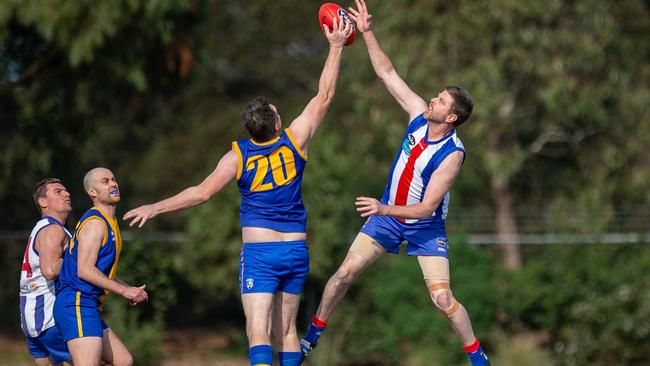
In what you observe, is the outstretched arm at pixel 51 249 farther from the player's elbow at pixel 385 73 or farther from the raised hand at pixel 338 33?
the player's elbow at pixel 385 73

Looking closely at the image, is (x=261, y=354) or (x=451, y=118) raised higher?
(x=451, y=118)

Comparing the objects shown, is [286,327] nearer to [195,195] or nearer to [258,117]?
[195,195]

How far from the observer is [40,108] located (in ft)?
61.8

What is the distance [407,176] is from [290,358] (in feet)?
5.95

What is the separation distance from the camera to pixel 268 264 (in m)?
8.41

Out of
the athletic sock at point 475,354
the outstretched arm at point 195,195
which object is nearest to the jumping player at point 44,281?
the outstretched arm at point 195,195

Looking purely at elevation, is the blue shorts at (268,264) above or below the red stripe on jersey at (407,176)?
below

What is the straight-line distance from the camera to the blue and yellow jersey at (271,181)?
8.30m

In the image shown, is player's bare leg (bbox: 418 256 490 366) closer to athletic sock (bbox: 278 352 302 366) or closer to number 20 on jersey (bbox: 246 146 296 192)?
athletic sock (bbox: 278 352 302 366)

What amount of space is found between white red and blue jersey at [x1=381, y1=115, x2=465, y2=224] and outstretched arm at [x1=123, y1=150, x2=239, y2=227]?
162cm

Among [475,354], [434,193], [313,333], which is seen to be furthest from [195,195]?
[475,354]

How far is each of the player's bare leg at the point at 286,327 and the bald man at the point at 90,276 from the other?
112 centimetres

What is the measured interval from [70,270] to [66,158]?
1161 centimetres

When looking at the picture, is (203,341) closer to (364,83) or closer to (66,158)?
(66,158)
